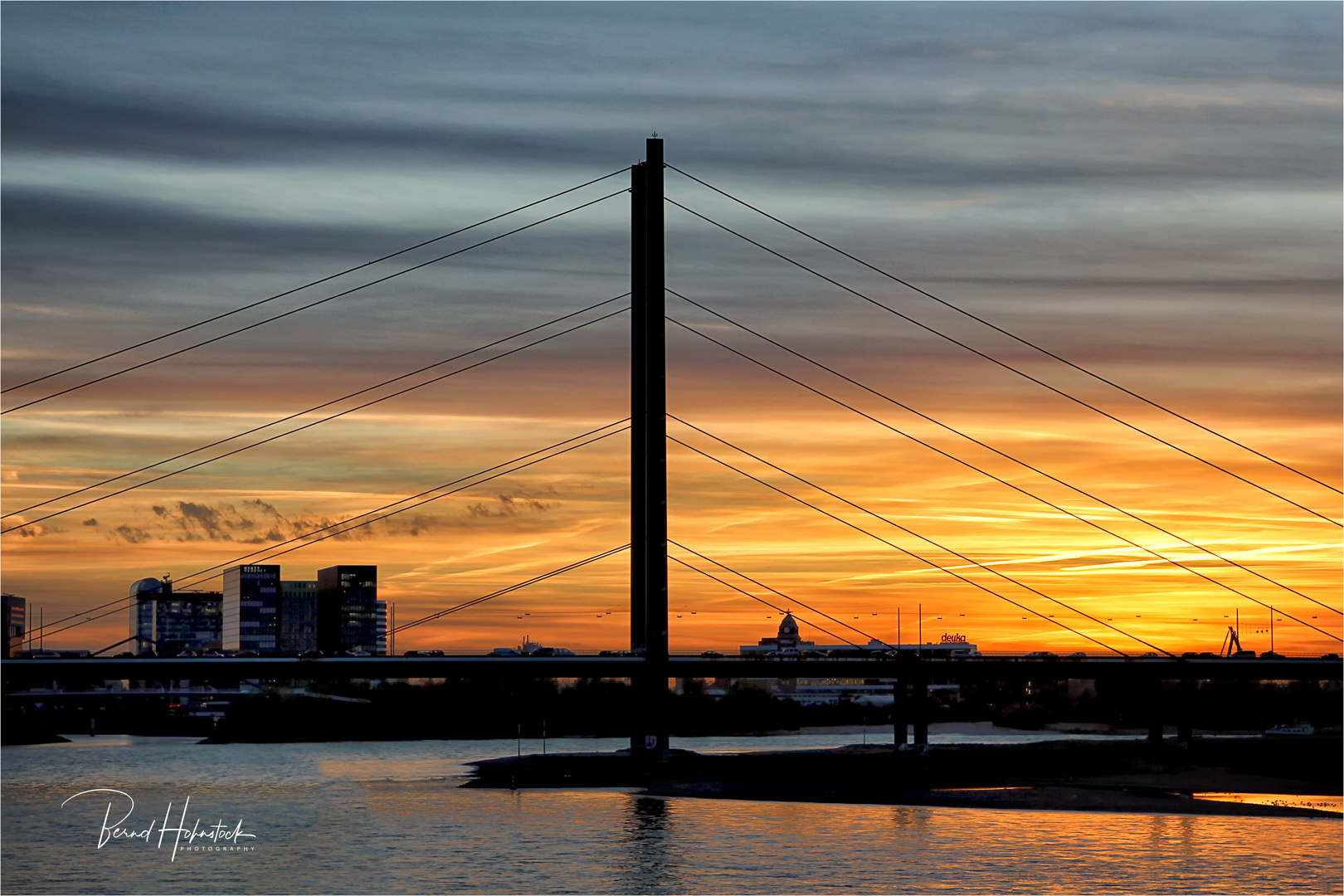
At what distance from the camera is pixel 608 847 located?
50.7 metres

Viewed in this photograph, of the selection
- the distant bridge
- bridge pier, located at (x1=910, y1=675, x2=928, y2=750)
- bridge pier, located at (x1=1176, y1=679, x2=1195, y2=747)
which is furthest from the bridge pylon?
bridge pier, located at (x1=1176, y1=679, x2=1195, y2=747)

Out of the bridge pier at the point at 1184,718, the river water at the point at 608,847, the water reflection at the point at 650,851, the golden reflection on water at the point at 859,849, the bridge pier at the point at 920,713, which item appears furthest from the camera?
the bridge pier at the point at 1184,718

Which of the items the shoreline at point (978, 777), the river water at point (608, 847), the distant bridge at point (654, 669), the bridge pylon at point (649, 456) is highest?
the bridge pylon at point (649, 456)

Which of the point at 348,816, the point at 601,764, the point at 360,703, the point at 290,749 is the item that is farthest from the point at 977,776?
the point at 360,703

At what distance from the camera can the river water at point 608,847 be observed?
Answer: 43844 millimetres

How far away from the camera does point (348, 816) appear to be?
2484 inches

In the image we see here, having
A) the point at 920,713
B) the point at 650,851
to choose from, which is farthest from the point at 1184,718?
the point at 650,851

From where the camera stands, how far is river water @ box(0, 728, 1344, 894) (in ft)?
144

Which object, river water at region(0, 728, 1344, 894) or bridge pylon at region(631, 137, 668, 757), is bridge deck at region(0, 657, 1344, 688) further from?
river water at region(0, 728, 1344, 894)

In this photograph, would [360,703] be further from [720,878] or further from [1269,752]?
[720,878]

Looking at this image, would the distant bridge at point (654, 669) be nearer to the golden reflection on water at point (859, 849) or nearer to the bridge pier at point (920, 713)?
the bridge pier at point (920, 713)

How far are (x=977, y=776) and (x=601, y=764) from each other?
20162 millimetres

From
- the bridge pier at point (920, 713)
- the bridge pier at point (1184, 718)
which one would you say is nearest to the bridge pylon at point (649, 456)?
the bridge pier at point (920, 713)

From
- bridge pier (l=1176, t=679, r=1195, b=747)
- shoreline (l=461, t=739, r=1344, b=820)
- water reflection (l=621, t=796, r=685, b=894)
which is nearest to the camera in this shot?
water reflection (l=621, t=796, r=685, b=894)
